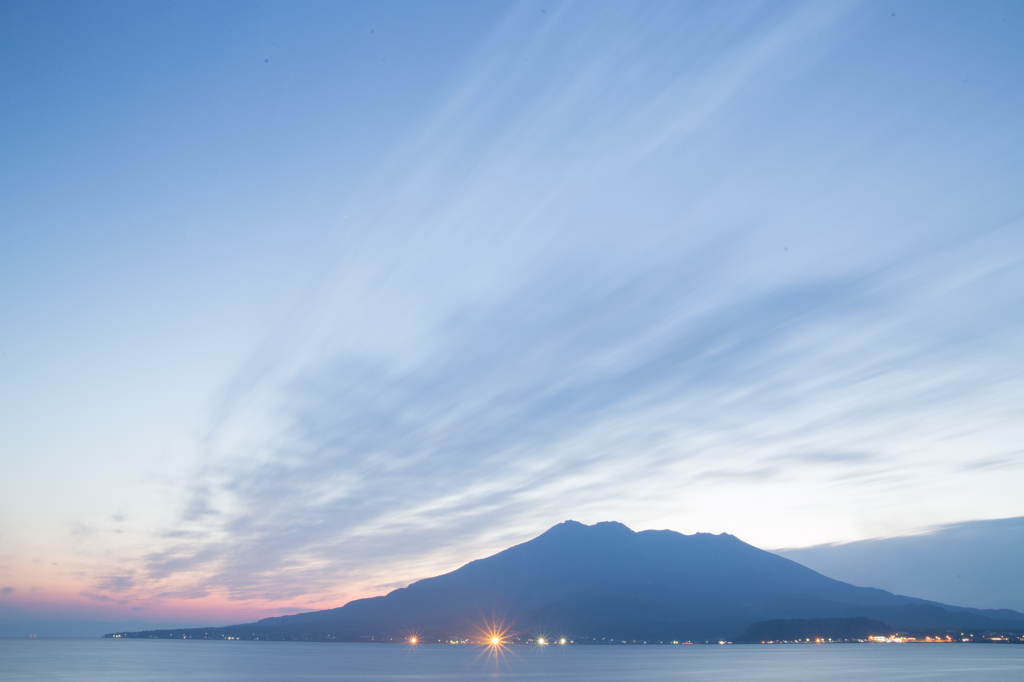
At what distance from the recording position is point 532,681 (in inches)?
3438

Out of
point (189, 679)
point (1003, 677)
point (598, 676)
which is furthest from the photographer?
point (598, 676)

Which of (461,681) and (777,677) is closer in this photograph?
(461,681)

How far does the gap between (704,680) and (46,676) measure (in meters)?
95.2

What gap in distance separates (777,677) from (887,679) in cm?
1518

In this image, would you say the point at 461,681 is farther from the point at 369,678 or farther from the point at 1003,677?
the point at 1003,677

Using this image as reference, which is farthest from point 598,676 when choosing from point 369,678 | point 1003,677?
point 1003,677

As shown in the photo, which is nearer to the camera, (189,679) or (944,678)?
(189,679)

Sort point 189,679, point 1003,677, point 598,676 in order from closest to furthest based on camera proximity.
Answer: point 189,679 < point 1003,677 < point 598,676

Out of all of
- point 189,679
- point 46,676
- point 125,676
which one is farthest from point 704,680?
point 46,676

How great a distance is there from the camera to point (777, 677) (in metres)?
95.8

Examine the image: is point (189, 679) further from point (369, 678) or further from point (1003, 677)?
point (1003, 677)

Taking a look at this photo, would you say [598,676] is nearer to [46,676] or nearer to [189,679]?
[189,679]

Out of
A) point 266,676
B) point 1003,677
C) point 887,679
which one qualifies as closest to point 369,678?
point 266,676

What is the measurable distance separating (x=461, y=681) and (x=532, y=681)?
10143mm
